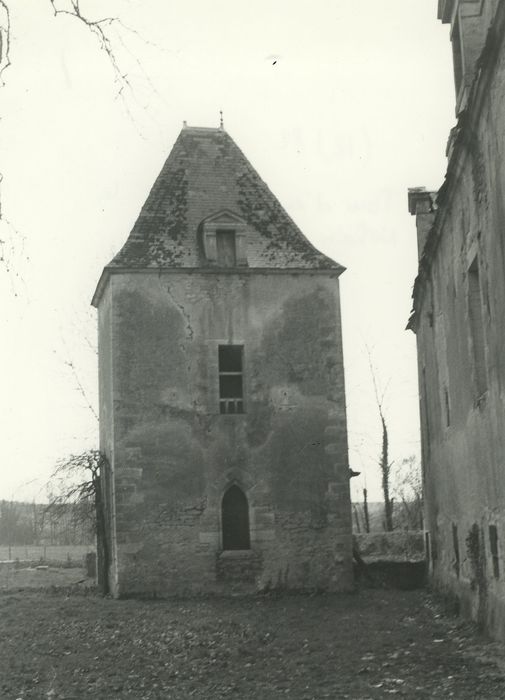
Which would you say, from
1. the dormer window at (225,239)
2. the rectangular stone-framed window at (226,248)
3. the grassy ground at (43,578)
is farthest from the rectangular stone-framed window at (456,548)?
the grassy ground at (43,578)

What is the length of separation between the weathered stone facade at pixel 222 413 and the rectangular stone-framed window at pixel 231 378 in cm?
2

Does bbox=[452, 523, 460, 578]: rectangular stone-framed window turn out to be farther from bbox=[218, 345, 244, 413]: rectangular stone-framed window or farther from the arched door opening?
bbox=[218, 345, 244, 413]: rectangular stone-framed window

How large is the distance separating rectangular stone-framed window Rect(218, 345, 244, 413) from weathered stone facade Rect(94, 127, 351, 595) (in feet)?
0.08

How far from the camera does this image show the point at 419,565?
2334cm

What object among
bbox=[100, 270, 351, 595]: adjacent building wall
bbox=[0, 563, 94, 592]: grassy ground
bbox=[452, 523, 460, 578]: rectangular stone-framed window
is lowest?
bbox=[0, 563, 94, 592]: grassy ground

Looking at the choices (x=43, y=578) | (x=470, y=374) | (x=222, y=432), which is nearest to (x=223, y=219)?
(x=222, y=432)

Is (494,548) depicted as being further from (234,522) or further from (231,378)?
(231,378)

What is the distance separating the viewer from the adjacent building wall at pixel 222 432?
70.5 feet

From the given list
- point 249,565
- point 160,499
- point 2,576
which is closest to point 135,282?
point 160,499

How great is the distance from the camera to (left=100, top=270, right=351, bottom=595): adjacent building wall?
21.5m

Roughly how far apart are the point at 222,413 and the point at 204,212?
5.18 meters

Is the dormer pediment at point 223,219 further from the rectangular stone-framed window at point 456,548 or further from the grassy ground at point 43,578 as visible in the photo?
the grassy ground at point 43,578

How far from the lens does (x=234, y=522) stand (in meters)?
21.9

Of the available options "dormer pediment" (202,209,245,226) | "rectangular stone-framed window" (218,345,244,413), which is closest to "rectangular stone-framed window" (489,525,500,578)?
"rectangular stone-framed window" (218,345,244,413)
